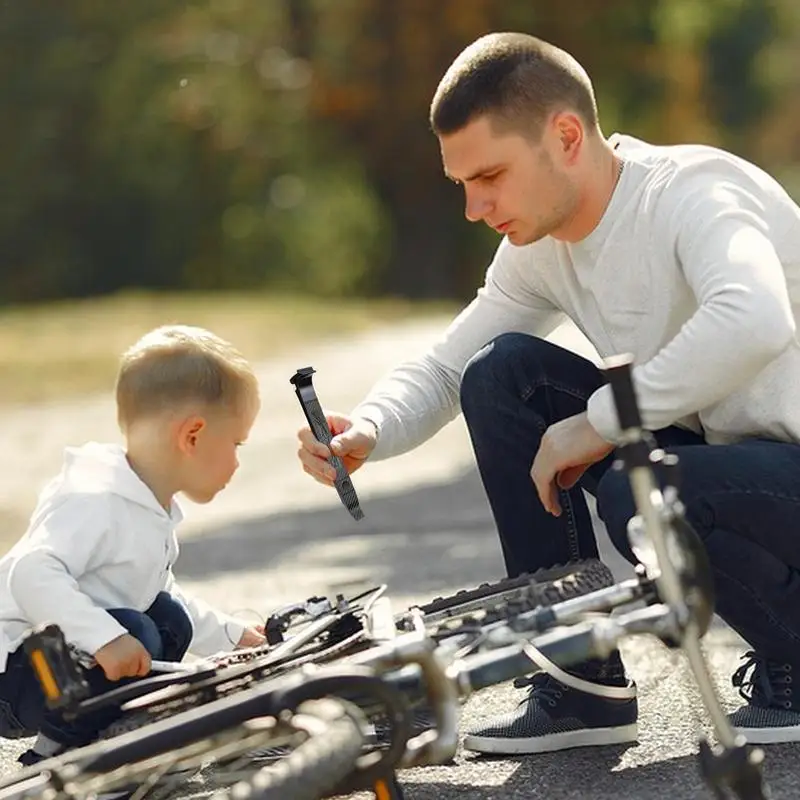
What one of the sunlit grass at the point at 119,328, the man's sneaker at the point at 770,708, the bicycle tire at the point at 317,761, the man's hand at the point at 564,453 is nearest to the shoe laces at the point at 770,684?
the man's sneaker at the point at 770,708

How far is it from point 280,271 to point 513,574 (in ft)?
89.3

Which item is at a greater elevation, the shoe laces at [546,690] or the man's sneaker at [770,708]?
the shoe laces at [546,690]

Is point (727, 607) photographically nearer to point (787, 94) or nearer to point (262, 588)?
point (262, 588)

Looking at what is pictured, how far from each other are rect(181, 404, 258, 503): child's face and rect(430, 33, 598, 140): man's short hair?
68 centimetres

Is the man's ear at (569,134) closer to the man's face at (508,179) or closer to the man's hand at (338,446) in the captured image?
the man's face at (508,179)

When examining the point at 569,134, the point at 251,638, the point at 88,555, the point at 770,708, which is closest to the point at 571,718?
the point at 770,708

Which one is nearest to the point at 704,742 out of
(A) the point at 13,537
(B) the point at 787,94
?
(A) the point at 13,537

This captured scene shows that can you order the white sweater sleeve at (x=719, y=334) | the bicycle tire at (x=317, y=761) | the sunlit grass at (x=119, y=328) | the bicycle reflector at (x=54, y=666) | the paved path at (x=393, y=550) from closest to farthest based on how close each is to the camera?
the bicycle tire at (x=317, y=761) < the bicycle reflector at (x=54, y=666) < the white sweater sleeve at (x=719, y=334) < the paved path at (x=393, y=550) < the sunlit grass at (x=119, y=328)

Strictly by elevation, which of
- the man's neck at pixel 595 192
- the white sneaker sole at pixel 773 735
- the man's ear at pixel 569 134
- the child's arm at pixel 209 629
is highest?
the man's ear at pixel 569 134

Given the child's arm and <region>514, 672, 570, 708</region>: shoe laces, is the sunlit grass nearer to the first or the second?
the child's arm

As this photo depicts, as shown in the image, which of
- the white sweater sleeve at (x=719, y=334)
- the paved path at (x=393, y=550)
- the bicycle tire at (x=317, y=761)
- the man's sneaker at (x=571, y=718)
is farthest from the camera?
the man's sneaker at (x=571, y=718)

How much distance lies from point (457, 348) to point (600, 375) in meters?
0.39

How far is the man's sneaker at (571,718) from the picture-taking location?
12.0 feet

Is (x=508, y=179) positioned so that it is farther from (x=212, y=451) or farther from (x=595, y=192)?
(x=212, y=451)
